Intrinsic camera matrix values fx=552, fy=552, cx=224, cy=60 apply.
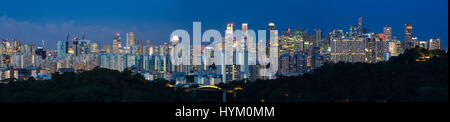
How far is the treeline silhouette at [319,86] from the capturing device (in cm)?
1144

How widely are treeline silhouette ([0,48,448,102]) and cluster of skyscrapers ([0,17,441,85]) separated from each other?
1336cm

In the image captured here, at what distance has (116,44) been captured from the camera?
49.8 meters

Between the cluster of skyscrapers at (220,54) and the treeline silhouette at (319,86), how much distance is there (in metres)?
13.4

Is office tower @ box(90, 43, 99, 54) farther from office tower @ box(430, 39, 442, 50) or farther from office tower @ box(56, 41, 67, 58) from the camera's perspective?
office tower @ box(430, 39, 442, 50)

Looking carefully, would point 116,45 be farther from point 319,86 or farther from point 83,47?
point 319,86

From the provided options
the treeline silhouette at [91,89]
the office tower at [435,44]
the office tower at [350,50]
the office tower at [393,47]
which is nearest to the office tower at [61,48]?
the office tower at [350,50]

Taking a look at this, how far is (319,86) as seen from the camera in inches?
551

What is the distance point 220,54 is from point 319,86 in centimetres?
1705

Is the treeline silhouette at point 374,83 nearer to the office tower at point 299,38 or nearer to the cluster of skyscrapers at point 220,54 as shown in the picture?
the cluster of skyscrapers at point 220,54

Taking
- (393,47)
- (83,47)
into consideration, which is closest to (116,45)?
(83,47)

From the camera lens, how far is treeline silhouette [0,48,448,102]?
11.4m
